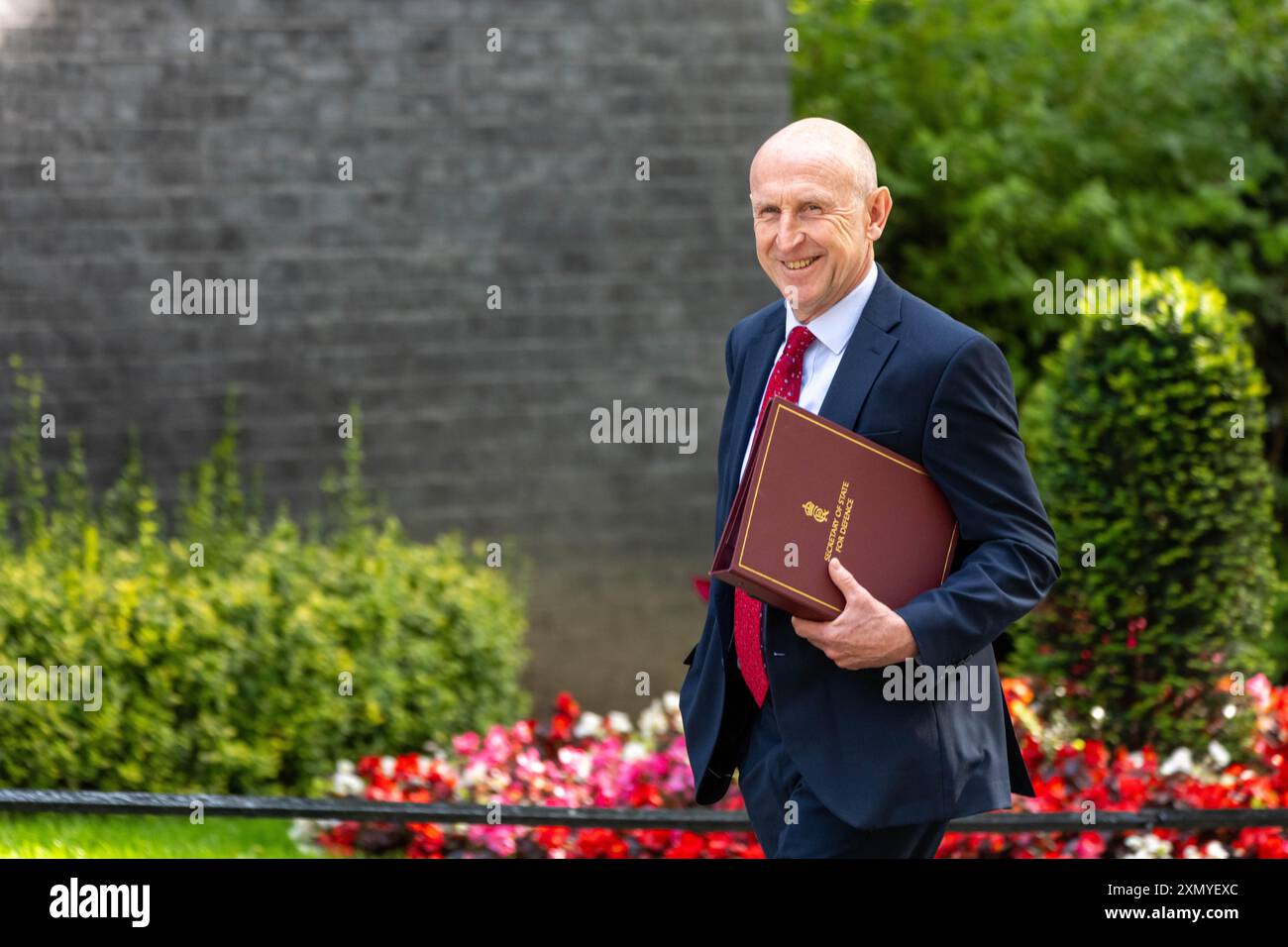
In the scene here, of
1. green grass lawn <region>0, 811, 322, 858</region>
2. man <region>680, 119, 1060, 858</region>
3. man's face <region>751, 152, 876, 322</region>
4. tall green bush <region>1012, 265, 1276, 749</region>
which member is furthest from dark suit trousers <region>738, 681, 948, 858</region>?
tall green bush <region>1012, 265, 1276, 749</region>

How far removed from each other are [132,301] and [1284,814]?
17.4ft

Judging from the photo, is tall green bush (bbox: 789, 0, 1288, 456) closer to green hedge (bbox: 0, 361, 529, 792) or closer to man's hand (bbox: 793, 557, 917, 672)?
green hedge (bbox: 0, 361, 529, 792)

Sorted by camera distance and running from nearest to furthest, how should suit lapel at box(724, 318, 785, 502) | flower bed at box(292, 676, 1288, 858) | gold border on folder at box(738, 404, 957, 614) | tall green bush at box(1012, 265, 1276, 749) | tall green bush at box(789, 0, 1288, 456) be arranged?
gold border on folder at box(738, 404, 957, 614)
suit lapel at box(724, 318, 785, 502)
flower bed at box(292, 676, 1288, 858)
tall green bush at box(1012, 265, 1276, 749)
tall green bush at box(789, 0, 1288, 456)

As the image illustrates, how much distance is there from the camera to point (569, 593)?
24.8 ft

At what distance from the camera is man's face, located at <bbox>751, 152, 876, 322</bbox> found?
2.79m

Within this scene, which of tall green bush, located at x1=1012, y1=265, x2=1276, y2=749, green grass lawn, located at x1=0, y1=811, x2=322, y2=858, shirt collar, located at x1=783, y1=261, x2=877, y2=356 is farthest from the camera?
tall green bush, located at x1=1012, y1=265, x2=1276, y2=749

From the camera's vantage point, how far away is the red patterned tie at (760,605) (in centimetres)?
294

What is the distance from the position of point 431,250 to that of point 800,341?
4684 millimetres

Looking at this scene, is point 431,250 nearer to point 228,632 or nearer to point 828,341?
point 228,632

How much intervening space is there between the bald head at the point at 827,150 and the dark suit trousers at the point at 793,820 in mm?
977

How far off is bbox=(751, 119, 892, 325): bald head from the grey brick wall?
4.67m

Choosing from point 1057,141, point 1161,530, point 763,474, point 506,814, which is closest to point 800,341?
point 763,474

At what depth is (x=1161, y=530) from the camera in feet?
18.9
